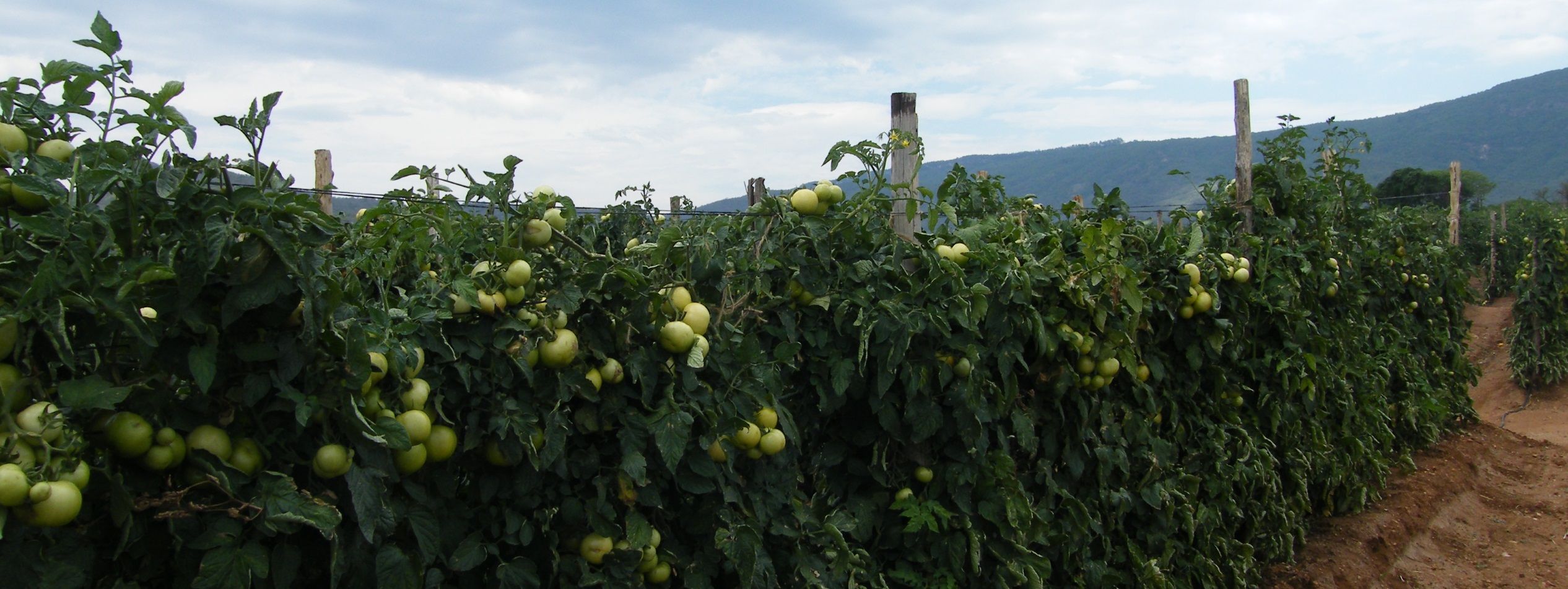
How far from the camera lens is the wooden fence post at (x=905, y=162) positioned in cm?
303

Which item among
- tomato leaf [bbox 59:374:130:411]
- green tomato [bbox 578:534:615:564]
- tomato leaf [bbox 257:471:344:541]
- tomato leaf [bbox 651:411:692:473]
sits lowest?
green tomato [bbox 578:534:615:564]

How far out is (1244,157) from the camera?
5164 mm

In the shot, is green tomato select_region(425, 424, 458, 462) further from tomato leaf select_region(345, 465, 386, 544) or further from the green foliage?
the green foliage

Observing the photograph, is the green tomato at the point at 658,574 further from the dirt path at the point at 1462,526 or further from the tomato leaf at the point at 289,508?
the dirt path at the point at 1462,526

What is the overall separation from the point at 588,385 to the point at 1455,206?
14.1 m

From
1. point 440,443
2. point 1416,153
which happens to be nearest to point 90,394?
point 440,443

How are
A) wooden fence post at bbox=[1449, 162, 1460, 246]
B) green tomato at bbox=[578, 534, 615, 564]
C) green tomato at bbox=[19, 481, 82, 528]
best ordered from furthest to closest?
wooden fence post at bbox=[1449, 162, 1460, 246] → green tomato at bbox=[578, 534, 615, 564] → green tomato at bbox=[19, 481, 82, 528]

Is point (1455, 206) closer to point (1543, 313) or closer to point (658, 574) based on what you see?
point (1543, 313)

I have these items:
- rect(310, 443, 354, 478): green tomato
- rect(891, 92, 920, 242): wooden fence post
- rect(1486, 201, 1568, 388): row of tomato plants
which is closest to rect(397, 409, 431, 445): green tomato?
rect(310, 443, 354, 478): green tomato

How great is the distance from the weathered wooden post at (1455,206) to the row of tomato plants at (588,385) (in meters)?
9.34

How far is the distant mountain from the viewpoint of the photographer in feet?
334

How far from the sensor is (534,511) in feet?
6.31

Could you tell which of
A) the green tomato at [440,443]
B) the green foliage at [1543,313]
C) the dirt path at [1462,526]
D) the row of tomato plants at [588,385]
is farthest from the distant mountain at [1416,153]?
the green tomato at [440,443]

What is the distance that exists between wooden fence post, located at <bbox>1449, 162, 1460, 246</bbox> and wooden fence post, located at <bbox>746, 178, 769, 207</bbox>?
8.44 meters
